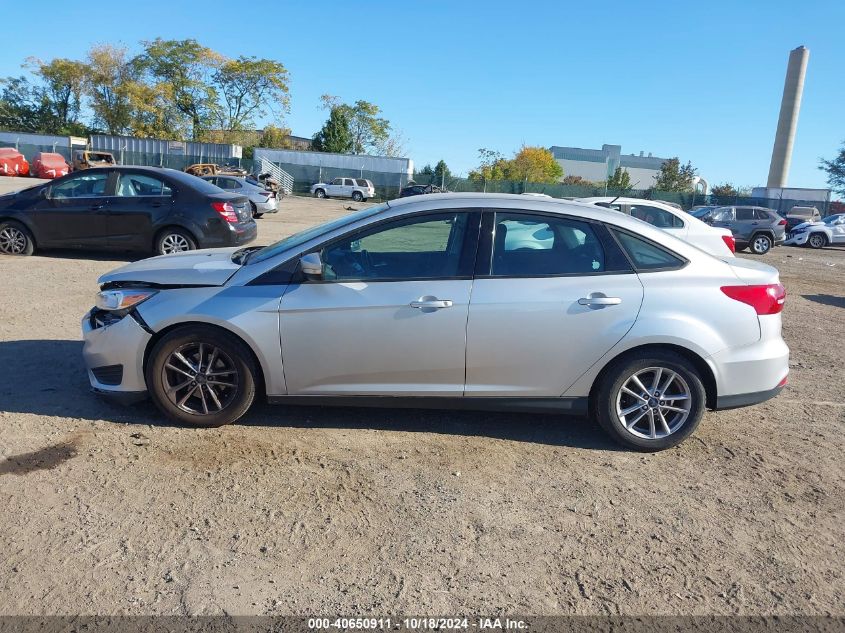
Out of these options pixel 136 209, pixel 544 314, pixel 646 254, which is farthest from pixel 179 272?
pixel 136 209

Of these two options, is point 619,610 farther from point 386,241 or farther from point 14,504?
point 14,504

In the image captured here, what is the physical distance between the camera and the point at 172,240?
10.6 metres

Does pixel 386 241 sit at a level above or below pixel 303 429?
above

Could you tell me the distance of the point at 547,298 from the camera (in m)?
4.13

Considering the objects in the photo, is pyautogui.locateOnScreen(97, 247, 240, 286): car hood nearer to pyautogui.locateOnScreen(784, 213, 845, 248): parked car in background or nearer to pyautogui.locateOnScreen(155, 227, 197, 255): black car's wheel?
pyautogui.locateOnScreen(155, 227, 197, 255): black car's wheel

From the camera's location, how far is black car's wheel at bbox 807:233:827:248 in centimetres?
2672

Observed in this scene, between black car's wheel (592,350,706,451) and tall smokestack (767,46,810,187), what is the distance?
7195 cm

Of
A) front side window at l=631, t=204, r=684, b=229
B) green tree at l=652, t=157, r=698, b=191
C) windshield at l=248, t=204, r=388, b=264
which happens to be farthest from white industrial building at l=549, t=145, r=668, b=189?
windshield at l=248, t=204, r=388, b=264

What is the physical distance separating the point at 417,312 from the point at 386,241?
1.94ft

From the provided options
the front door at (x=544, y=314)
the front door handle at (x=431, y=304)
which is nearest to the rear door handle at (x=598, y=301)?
the front door at (x=544, y=314)

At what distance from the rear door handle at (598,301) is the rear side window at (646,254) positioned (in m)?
0.30

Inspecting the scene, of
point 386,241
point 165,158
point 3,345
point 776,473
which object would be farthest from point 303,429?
point 165,158

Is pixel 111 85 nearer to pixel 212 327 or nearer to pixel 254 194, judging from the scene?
pixel 254 194

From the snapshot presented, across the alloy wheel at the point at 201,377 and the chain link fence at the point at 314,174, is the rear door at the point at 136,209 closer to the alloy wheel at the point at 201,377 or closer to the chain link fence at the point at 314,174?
the alloy wheel at the point at 201,377
